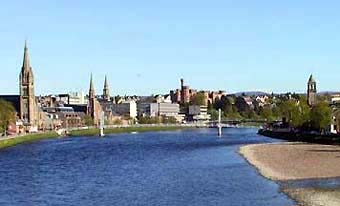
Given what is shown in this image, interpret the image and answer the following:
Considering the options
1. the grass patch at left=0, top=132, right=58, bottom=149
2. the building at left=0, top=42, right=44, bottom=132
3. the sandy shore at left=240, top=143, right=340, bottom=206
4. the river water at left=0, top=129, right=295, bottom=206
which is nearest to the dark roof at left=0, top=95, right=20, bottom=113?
the building at left=0, top=42, right=44, bottom=132

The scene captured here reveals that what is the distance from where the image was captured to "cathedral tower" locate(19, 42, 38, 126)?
186750 millimetres

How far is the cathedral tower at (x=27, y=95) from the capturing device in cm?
18675

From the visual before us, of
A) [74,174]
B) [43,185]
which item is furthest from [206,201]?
[74,174]

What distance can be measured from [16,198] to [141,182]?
11.0 m

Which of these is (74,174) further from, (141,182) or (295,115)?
(295,115)

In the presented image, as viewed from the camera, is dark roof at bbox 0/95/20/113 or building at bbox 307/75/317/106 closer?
building at bbox 307/75/317/106

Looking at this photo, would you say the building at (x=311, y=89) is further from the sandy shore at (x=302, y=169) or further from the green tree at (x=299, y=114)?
the sandy shore at (x=302, y=169)

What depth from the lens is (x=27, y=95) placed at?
7525 inches

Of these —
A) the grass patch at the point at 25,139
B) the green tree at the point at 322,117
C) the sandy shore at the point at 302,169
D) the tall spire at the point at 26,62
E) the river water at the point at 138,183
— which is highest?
the tall spire at the point at 26,62

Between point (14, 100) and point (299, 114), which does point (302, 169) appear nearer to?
point (299, 114)

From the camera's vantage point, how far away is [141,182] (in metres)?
51.8

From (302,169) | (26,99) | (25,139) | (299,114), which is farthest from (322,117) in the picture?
(26,99)

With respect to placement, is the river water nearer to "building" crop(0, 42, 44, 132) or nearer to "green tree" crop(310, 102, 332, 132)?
"green tree" crop(310, 102, 332, 132)

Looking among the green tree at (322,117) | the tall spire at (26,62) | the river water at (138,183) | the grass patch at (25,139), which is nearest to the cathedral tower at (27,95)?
the tall spire at (26,62)
